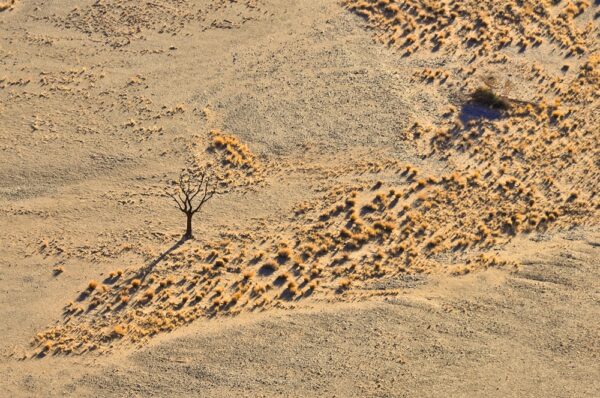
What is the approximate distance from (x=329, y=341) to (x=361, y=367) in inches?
91.7

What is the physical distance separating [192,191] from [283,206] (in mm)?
5904

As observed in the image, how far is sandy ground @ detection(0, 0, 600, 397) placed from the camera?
3944 centimetres

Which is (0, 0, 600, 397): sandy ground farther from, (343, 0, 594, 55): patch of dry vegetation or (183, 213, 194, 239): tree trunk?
(183, 213, 194, 239): tree trunk

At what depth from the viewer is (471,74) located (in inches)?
2295

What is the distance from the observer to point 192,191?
48.1 meters

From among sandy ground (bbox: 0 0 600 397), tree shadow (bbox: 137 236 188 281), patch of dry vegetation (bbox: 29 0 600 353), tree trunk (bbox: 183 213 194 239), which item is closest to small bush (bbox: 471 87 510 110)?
patch of dry vegetation (bbox: 29 0 600 353)

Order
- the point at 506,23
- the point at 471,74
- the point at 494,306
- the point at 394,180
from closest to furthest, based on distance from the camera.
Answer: the point at 494,306
the point at 394,180
the point at 471,74
the point at 506,23

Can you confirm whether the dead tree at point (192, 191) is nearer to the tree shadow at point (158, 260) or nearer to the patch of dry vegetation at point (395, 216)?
the tree shadow at point (158, 260)

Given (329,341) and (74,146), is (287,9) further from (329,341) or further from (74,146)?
(329,341)

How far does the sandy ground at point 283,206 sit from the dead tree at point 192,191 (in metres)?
1.03

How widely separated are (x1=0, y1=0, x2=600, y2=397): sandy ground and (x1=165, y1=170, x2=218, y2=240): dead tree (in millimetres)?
1030

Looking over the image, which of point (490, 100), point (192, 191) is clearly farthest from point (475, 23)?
point (192, 191)

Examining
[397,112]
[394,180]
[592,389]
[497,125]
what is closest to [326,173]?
[394,180]

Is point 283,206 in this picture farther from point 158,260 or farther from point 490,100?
point 490,100
